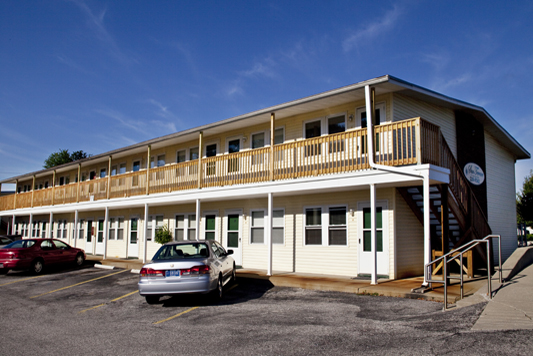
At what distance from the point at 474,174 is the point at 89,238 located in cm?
2258

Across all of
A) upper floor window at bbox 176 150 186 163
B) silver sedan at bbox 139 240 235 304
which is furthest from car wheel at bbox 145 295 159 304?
upper floor window at bbox 176 150 186 163

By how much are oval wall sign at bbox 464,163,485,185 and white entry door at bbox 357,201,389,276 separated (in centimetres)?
568

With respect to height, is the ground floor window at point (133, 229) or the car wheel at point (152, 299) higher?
the ground floor window at point (133, 229)

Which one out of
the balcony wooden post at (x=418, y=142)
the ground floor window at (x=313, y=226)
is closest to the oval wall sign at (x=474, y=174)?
the ground floor window at (x=313, y=226)

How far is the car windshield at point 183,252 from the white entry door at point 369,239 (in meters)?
5.54

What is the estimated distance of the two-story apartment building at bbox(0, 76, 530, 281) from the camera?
39.4ft

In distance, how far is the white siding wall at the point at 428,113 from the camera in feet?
45.1

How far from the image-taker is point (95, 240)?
2667 centimetres

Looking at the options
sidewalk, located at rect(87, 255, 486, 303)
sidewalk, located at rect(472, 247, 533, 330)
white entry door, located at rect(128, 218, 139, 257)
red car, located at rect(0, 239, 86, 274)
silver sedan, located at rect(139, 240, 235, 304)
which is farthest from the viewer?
white entry door, located at rect(128, 218, 139, 257)

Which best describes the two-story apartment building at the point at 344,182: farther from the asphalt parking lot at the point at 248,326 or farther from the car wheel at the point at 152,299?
the car wheel at the point at 152,299

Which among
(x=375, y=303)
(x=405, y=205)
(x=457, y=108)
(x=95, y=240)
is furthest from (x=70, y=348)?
(x=95, y=240)

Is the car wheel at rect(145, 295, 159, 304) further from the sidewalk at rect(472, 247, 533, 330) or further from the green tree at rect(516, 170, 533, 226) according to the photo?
the green tree at rect(516, 170, 533, 226)

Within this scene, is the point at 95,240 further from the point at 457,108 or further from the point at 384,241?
the point at 457,108

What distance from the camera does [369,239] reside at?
44.7ft
